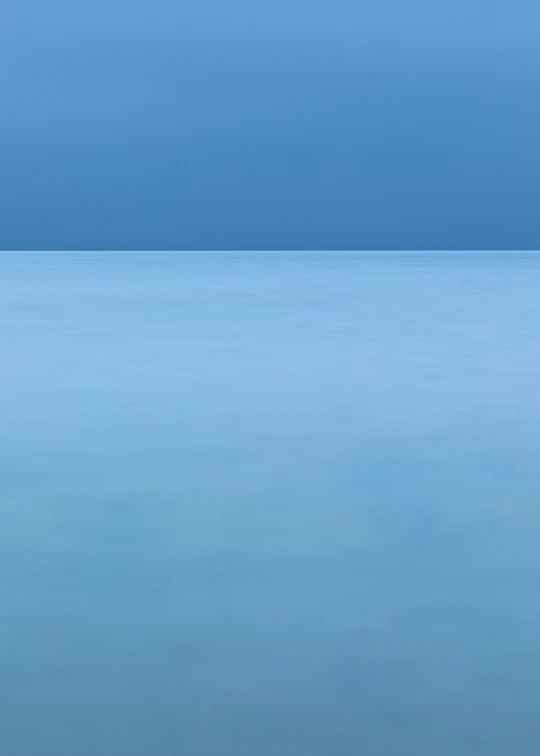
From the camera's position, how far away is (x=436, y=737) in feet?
4.87

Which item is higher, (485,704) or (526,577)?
(526,577)

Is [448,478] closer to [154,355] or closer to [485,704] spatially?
[485,704]

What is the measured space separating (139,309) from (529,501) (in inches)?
234

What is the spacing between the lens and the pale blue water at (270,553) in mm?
1550

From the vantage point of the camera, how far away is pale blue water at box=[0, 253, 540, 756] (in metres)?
1.55

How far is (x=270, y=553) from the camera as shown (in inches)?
90.8

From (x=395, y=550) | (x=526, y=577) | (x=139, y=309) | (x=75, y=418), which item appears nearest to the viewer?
(x=526, y=577)

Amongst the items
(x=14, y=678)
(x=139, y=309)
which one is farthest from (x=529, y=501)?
(x=139, y=309)

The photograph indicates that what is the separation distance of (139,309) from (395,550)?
6321 millimetres

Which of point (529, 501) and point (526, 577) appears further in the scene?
point (529, 501)

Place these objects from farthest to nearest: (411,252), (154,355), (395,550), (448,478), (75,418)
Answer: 1. (411,252)
2. (154,355)
3. (75,418)
4. (448,478)
5. (395,550)

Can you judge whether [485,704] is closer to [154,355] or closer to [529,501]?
[529,501]

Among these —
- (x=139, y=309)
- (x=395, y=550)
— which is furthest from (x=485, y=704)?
(x=139, y=309)

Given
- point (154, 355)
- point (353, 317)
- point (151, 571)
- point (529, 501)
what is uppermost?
point (353, 317)
